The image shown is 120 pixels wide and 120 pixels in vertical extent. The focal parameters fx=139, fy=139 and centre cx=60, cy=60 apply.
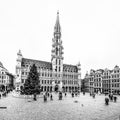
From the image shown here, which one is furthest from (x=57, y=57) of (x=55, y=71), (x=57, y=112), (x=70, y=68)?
(x=57, y=112)

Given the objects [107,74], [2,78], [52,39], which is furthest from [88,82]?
[2,78]

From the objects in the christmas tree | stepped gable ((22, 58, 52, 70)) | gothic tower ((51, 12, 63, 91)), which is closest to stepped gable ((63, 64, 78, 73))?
gothic tower ((51, 12, 63, 91))

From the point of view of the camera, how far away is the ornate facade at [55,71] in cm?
7362

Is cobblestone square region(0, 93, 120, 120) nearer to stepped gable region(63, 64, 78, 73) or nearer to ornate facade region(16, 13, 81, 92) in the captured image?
ornate facade region(16, 13, 81, 92)

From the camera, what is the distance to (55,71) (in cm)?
7969

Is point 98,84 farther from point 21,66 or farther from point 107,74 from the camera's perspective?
point 21,66

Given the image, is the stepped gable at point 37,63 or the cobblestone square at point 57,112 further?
the stepped gable at point 37,63

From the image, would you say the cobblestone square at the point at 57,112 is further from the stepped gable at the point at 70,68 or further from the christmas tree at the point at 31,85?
the stepped gable at the point at 70,68

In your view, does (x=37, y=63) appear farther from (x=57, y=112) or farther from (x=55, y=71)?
(x=57, y=112)

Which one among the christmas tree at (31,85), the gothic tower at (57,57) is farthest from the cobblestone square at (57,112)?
the gothic tower at (57,57)

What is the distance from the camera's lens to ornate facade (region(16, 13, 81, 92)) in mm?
73625

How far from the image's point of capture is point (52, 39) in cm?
8731

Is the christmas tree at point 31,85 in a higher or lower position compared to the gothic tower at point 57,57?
lower

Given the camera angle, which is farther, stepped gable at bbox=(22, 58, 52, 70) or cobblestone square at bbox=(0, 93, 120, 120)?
stepped gable at bbox=(22, 58, 52, 70)
